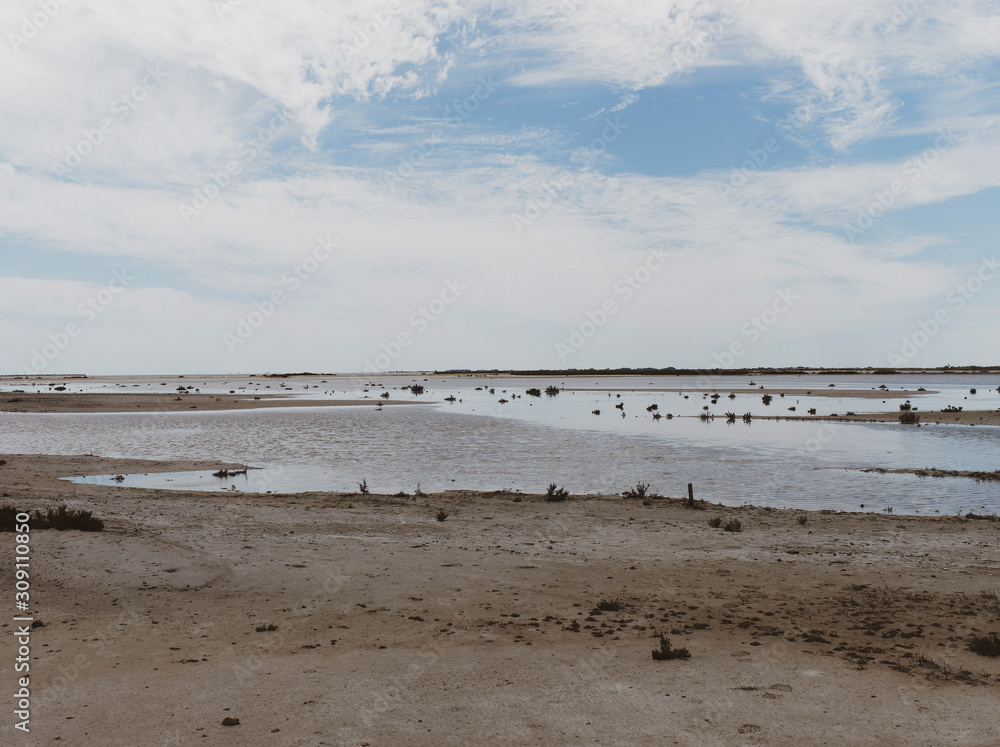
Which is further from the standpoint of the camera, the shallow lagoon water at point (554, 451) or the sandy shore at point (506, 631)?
the shallow lagoon water at point (554, 451)

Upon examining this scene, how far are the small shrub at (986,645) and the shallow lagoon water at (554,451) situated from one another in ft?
37.2

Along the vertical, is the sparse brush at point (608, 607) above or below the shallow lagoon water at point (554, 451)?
below

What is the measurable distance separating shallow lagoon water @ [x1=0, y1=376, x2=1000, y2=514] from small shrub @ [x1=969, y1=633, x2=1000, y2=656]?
11.3 metres

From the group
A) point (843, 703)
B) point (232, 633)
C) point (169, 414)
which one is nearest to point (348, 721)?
point (232, 633)

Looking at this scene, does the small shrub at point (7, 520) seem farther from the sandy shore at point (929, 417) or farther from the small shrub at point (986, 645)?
the sandy shore at point (929, 417)

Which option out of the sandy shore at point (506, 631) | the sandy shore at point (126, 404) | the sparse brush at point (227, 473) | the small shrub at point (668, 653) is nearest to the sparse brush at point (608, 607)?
the sandy shore at point (506, 631)

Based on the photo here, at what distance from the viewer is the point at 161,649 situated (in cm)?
904

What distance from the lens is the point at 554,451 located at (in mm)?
33188

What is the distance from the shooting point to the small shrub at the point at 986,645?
8641 millimetres

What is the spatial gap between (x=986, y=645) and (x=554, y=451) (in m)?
24.8

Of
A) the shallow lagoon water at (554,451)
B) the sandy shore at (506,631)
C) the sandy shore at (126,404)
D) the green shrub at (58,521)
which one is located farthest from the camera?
the sandy shore at (126,404)

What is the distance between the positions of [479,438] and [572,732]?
32.0 metres

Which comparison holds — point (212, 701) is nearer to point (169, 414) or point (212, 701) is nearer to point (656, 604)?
point (656, 604)

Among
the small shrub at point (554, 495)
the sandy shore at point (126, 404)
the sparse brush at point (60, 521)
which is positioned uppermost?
the sandy shore at point (126, 404)
